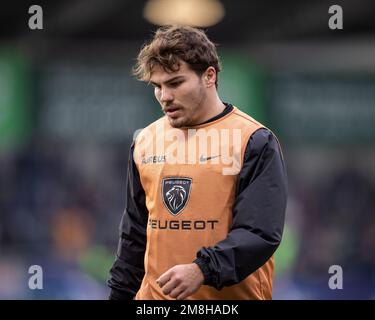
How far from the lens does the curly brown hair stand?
3043 millimetres

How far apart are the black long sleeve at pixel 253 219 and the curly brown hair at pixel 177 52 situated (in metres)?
0.34

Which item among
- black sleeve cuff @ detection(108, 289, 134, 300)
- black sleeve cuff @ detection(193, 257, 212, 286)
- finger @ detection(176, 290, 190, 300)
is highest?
black sleeve cuff @ detection(193, 257, 212, 286)

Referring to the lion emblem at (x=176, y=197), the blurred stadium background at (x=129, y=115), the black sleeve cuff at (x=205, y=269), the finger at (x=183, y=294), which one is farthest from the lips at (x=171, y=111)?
the blurred stadium background at (x=129, y=115)

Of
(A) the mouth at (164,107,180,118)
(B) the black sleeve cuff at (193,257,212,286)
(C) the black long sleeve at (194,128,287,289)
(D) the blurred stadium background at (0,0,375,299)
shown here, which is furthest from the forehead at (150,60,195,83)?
(D) the blurred stadium background at (0,0,375,299)

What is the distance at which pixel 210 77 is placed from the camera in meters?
3.13

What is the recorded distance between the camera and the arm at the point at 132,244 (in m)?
3.23

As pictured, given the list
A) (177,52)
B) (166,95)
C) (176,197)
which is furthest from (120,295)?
(177,52)

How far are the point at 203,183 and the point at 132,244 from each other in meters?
0.44

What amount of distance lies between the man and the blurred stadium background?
6548 millimetres

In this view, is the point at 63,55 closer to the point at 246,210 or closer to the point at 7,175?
the point at 7,175

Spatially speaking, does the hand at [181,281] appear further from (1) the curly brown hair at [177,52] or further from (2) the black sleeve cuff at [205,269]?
(1) the curly brown hair at [177,52]

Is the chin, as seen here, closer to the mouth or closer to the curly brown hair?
the mouth
